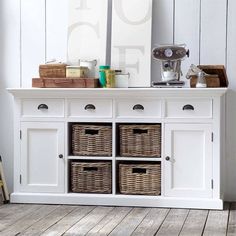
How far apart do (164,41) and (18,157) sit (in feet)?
5.02

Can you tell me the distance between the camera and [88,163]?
15.7 ft

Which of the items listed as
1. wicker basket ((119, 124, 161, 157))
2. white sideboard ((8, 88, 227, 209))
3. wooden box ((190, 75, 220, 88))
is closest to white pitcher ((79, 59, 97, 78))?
white sideboard ((8, 88, 227, 209))

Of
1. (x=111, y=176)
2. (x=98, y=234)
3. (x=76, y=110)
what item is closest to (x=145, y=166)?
(x=111, y=176)

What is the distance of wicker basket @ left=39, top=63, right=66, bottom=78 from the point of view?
4.93 metres

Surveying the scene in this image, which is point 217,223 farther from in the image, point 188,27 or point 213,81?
point 188,27

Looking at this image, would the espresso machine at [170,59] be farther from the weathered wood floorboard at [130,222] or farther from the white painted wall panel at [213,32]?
the weathered wood floorboard at [130,222]

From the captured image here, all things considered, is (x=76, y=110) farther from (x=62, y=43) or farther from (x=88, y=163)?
(x=62, y=43)

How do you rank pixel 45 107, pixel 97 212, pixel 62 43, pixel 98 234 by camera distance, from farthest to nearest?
pixel 62 43
pixel 45 107
pixel 97 212
pixel 98 234

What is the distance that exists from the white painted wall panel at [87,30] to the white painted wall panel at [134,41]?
11 centimetres

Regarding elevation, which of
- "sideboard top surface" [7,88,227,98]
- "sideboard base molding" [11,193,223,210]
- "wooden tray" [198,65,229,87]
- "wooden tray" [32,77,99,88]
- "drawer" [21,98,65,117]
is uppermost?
"wooden tray" [198,65,229,87]

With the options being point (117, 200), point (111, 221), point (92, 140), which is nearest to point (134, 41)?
point (92, 140)

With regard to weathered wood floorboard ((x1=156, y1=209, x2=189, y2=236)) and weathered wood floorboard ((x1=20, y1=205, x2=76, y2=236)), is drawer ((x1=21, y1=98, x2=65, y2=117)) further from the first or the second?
weathered wood floorboard ((x1=156, y1=209, x2=189, y2=236))

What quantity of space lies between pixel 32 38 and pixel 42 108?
795 millimetres

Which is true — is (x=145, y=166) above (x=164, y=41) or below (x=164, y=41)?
below
